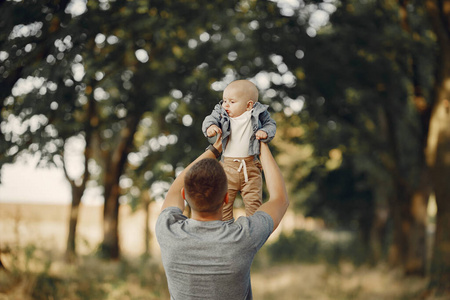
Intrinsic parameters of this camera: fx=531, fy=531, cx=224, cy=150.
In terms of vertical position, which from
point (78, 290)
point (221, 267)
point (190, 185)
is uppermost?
point (190, 185)

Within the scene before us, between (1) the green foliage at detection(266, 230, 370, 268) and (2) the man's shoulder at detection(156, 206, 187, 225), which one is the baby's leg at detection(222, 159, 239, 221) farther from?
(1) the green foliage at detection(266, 230, 370, 268)

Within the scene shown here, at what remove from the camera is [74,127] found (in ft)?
36.6

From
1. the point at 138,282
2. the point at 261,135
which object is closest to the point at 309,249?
the point at 138,282

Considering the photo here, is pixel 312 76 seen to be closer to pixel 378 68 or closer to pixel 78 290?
pixel 378 68

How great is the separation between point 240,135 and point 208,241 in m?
0.73

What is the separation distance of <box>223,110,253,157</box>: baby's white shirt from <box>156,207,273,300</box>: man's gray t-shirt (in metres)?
0.50

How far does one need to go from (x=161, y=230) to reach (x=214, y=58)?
9039 mm

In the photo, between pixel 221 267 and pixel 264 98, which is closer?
pixel 221 267

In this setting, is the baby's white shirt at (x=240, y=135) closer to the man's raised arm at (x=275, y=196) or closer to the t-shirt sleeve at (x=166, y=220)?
the man's raised arm at (x=275, y=196)

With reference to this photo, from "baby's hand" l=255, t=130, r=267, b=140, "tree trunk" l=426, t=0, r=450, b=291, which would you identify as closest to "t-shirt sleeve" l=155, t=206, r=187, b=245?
"baby's hand" l=255, t=130, r=267, b=140

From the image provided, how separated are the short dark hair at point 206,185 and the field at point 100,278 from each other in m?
6.78

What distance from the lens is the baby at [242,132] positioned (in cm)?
315

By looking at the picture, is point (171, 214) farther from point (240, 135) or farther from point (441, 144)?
point (441, 144)

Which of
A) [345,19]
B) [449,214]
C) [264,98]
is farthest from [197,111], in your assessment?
[449,214]
